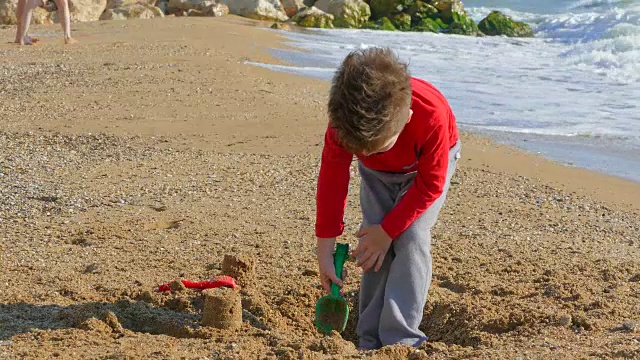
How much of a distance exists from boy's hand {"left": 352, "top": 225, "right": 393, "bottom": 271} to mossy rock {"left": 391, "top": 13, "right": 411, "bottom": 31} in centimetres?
1910

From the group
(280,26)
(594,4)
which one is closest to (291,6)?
Answer: (280,26)

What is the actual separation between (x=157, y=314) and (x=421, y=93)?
1423 mm

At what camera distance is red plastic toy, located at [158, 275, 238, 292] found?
157 inches

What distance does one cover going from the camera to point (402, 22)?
73.9ft

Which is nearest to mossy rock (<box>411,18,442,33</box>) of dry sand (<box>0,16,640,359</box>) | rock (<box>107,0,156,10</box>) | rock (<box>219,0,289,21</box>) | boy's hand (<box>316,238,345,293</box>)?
rock (<box>219,0,289,21</box>)

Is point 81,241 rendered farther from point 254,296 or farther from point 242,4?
point 242,4

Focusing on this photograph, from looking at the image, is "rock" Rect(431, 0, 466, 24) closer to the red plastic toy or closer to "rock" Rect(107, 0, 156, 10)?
"rock" Rect(107, 0, 156, 10)

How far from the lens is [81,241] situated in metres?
4.71

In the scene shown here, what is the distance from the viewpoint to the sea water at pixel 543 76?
28.6ft

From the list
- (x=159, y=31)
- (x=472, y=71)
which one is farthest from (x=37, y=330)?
(x=159, y=31)

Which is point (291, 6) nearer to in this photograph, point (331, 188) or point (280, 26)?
point (280, 26)

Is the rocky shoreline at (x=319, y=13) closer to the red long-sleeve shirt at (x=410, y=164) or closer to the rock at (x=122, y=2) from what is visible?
the rock at (x=122, y=2)

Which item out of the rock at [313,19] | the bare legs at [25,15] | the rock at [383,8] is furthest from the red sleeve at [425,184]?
the rock at [383,8]

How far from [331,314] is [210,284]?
0.61m
